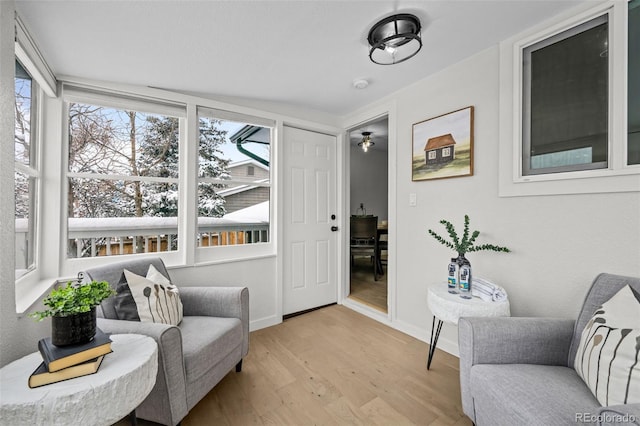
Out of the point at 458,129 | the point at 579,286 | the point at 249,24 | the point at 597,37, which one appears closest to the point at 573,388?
the point at 579,286

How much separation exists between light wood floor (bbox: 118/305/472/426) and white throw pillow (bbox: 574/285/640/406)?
72 cm

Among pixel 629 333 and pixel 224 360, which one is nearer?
pixel 629 333

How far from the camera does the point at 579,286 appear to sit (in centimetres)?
150

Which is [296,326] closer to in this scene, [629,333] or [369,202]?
[629,333]

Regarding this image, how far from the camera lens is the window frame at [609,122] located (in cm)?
136

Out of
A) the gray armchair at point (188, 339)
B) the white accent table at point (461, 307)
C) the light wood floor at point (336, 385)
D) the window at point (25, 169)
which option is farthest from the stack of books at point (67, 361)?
the white accent table at point (461, 307)

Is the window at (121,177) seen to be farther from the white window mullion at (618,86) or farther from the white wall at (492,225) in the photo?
the white window mullion at (618,86)

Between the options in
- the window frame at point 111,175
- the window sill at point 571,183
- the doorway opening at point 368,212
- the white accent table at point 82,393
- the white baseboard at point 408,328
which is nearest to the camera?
the white accent table at point 82,393

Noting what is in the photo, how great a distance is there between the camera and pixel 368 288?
3701 mm

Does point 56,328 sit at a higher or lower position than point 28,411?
higher

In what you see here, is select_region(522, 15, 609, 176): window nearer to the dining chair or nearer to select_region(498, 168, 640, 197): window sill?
select_region(498, 168, 640, 197): window sill

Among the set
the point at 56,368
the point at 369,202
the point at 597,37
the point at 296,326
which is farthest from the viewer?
the point at 369,202

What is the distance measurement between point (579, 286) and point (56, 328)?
260 centimetres
